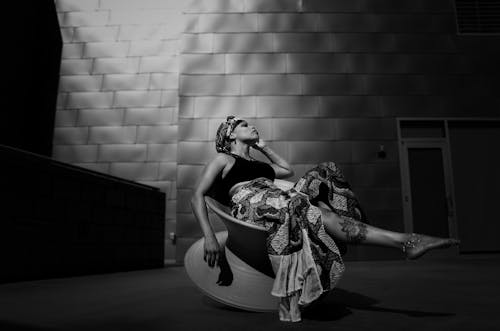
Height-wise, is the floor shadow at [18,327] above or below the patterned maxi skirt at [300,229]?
below

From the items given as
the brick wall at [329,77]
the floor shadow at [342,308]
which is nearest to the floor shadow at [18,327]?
the floor shadow at [342,308]

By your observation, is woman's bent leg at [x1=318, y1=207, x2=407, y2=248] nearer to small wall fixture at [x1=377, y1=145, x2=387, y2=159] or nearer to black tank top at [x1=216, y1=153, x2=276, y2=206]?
black tank top at [x1=216, y1=153, x2=276, y2=206]

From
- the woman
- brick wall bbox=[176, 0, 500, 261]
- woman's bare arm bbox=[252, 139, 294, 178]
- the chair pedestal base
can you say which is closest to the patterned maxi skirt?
the woman

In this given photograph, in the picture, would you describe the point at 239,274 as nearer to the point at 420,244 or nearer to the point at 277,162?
the point at 277,162

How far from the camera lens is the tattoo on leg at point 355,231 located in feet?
4.91

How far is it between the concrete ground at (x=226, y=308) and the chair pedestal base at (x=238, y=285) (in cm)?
6

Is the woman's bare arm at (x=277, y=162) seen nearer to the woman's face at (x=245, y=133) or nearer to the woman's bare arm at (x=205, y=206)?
the woman's face at (x=245, y=133)

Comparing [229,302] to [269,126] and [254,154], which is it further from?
[269,126]

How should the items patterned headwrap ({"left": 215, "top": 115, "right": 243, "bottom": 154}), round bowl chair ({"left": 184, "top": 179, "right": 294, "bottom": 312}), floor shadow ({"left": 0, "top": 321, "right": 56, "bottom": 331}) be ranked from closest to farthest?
floor shadow ({"left": 0, "top": 321, "right": 56, "bottom": 331}), round bowl chair ({"left": 184, "top": 179, "right": 294, "bottom": 312}), patterned headwrap ({"left": 215, "top": 115, "right": 243, "bottom": 154})

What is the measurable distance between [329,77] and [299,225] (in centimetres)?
406

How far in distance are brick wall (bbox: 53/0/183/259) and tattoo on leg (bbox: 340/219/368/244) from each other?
3805 mm

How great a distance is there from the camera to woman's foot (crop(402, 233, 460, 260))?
4.54ft

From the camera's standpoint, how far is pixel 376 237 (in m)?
1.47

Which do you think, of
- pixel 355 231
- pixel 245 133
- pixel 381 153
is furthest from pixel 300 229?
pixel 381 153
